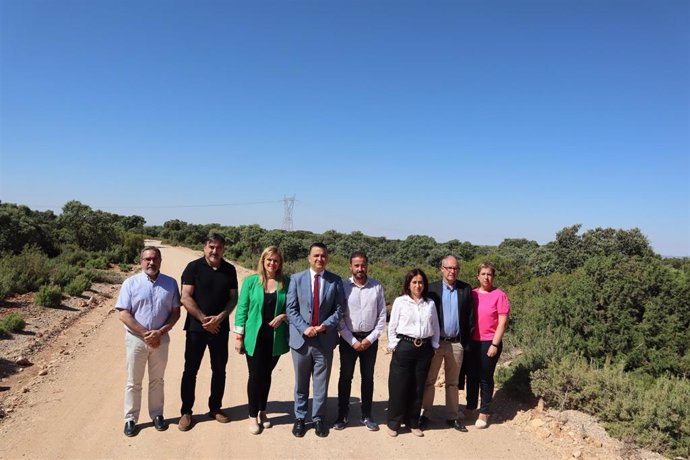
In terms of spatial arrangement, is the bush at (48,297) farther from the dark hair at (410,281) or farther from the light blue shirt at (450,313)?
the light blue shirt at (450,313)

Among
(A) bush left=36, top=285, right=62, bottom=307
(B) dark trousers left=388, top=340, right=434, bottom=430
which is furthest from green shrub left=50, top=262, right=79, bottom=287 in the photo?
(B) dark trousers left=388, top=340, right=434, bottom=430

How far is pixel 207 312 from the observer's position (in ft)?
14.5

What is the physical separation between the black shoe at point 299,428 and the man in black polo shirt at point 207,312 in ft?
2.64

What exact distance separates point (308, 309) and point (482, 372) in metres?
2.18

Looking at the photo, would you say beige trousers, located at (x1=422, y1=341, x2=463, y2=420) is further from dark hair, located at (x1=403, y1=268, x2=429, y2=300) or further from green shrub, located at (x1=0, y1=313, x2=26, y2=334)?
green shrub, located at (x1=0, y1=313, x2=26, y2=334)

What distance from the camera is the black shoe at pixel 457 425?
468cm

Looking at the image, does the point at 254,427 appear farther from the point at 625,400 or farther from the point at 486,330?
the point at 625,400

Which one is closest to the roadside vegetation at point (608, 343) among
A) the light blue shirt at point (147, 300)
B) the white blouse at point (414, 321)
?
the white blouse at point (414, 321)

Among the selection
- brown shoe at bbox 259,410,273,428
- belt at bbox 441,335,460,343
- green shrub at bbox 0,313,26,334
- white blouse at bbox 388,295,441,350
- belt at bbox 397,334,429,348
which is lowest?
brown shoe at bbox 259,410,273,428

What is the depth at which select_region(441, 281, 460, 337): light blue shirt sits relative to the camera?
4.65m

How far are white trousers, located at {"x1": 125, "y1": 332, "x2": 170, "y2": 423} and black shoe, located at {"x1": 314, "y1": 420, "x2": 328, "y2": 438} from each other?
1669 mm

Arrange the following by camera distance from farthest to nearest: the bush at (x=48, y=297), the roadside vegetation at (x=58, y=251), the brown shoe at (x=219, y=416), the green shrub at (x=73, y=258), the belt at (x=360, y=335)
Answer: the green shrub at (x=73, y=258) → the roadside vegetation at (x=58, y=251) → the bush at (x=48, y=297) → the brown shoe at (x=219, y=416) → the belt at (x=360, y=335)

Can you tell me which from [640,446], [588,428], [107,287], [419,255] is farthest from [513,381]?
[419,255]

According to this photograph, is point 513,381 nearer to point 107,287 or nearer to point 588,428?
point 588,428
